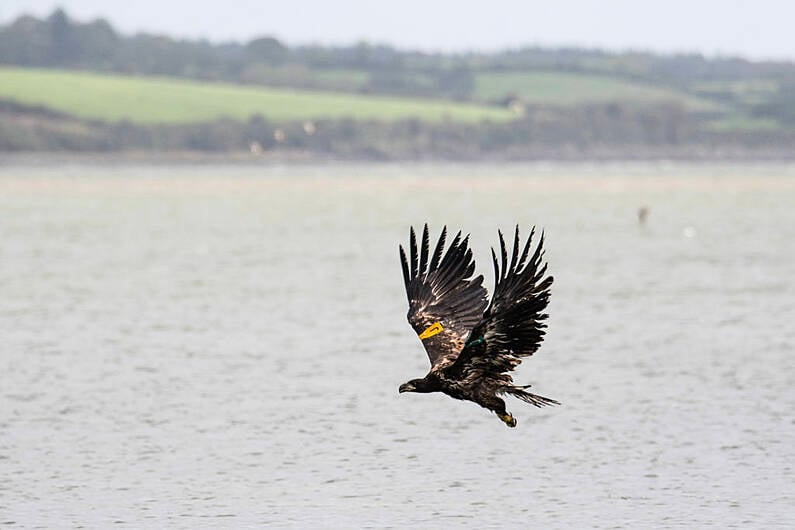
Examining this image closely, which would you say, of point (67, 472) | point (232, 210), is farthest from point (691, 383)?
point (232, 210)

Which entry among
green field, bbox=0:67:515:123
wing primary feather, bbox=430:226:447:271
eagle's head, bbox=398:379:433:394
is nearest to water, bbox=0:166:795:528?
eagle's head, bbox=398:379:433:394

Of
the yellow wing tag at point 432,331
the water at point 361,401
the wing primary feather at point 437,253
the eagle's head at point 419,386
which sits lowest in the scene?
the water at point 361,401

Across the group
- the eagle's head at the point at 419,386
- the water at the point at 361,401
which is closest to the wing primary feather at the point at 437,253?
the eagle's head at the point at 419,386

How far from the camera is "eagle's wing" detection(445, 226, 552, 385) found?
43.3ft

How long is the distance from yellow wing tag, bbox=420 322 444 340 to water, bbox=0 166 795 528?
2.07 metres

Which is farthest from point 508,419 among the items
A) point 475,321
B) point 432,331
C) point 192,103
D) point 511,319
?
point 192,103

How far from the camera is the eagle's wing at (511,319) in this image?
1320cm

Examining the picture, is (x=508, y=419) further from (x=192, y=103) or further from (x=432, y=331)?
(x=192, y=103)

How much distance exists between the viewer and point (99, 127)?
176 m

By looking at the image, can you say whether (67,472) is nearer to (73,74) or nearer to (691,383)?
(691,383)

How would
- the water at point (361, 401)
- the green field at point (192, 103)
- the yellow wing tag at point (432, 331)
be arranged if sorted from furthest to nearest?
the green field at point (192, 103) → the water at point (361, 401) → the yellow wing tag at point (432, 331)

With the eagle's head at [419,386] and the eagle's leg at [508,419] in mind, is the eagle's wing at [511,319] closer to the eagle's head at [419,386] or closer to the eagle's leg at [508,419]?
the eagle's leg at [508,419]

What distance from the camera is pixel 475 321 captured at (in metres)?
15.1

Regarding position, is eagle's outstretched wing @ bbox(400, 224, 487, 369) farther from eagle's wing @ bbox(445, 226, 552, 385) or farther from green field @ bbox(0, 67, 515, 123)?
green field @ bbox(0, 67, 515, 123)
